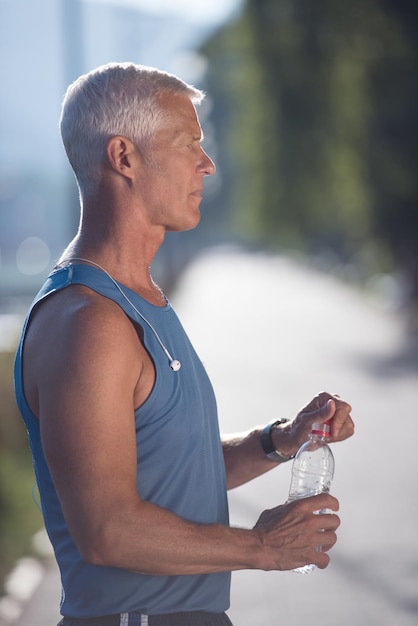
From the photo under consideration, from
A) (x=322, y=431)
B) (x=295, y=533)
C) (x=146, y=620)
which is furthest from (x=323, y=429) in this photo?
(x=146, y=620)

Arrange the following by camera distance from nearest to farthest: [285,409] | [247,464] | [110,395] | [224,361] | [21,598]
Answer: [110,395], [247,464], [21,598], [285,409], [224,361]

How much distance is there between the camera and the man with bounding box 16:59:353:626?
81.3 inches

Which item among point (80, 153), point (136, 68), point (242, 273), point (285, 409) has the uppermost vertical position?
point (242, 273)

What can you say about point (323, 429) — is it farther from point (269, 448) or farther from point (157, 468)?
point (157, 468)

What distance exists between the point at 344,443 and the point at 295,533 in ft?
27.4

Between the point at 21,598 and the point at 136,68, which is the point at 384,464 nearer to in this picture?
the point at 21,598

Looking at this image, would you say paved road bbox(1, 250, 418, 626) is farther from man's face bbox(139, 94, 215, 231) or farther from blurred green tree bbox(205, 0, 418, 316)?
man's face bbox(139, 94, 215, 231)

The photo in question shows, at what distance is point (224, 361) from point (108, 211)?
1587 cm

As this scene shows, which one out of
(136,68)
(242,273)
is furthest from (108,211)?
(242,273)

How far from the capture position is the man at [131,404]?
2.06m

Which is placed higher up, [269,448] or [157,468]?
[269,448]

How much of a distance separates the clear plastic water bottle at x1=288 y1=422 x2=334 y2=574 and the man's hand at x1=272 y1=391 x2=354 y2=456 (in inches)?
0.8

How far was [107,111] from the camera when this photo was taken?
231 cm

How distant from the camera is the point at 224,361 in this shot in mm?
18188
